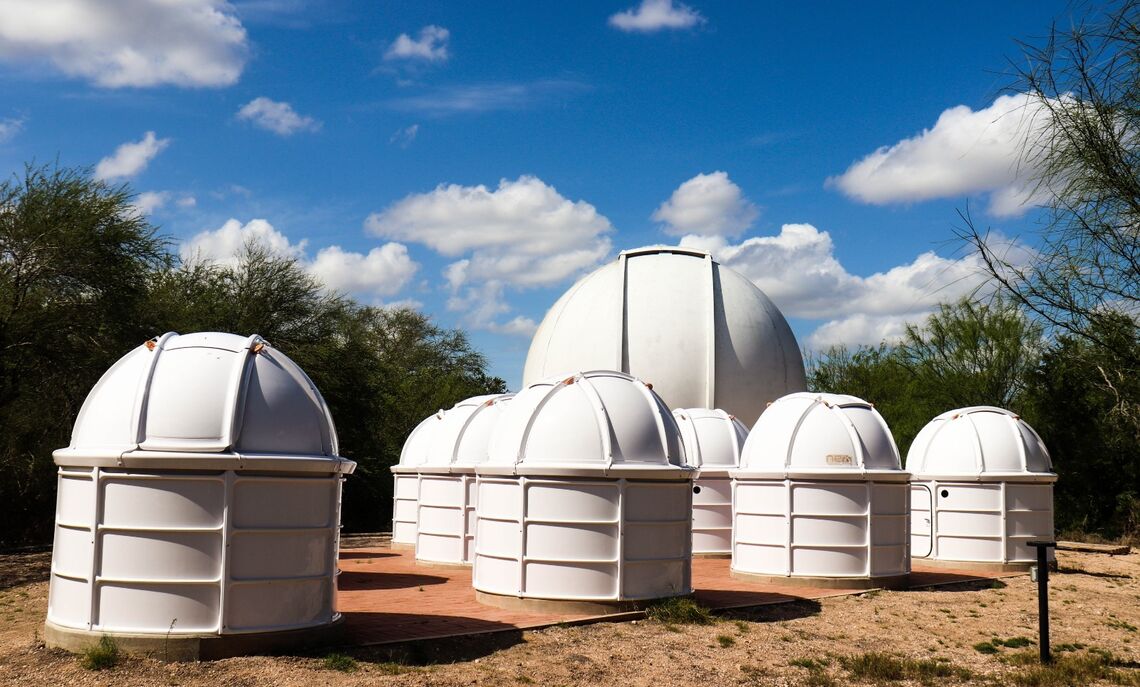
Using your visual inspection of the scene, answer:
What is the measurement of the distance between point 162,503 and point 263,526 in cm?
109

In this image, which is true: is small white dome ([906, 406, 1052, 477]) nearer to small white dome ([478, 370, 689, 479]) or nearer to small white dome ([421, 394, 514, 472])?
small white dome ([421, 394, 514, 472])

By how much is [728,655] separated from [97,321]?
1770cm

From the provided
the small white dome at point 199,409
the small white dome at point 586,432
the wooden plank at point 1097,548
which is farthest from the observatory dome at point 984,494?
the small white dome at point 199,409

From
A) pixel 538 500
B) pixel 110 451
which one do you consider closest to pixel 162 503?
pixel 110 451

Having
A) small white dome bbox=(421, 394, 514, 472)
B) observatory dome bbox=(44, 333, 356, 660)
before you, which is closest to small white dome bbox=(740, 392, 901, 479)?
small white dome bbox=(421, 394, 514, 472)

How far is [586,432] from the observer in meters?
13.9

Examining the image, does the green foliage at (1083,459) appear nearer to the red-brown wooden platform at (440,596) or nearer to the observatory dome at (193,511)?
the red-brown wooden platform at (440,596)

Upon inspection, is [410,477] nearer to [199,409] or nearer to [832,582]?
[832,582]

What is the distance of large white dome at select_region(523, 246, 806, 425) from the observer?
85.9ft

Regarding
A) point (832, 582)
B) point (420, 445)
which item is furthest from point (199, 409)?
point (420, 445)

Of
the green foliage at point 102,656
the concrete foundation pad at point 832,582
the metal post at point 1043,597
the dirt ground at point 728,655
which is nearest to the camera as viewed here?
the green foliage at point 102,656

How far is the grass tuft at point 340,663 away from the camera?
10289 mm

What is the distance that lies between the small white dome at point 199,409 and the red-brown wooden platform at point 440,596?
2.83 metres

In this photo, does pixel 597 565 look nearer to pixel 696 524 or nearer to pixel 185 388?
pixel 185 388
